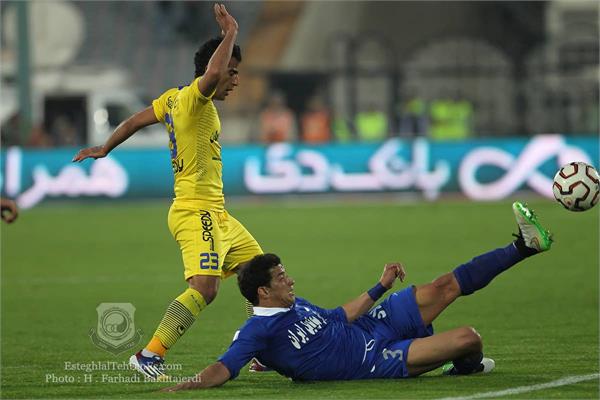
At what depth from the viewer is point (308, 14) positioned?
127 feet

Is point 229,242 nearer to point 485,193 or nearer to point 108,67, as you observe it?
point 485,193

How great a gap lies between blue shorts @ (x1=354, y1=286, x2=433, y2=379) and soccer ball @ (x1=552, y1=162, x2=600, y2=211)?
1.55 metres

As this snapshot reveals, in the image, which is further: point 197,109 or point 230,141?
point 230,141

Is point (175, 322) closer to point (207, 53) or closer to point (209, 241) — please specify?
point (209, 241)

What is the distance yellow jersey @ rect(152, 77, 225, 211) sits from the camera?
8.84m

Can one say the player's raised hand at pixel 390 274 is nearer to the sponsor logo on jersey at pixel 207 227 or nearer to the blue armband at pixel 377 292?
the blue armband at pixel 377 292

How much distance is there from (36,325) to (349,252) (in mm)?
6554

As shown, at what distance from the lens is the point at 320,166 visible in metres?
24.0

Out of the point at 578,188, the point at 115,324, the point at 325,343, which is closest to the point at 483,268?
the point at 325,343

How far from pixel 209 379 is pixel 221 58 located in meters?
2.06

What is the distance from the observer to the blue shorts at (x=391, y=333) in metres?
8.08

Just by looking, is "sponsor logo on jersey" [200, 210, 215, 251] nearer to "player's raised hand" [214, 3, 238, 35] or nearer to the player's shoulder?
the player's shoulder

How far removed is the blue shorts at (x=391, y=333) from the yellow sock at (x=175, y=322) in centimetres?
111

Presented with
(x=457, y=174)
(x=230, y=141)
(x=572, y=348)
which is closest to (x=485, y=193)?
(x=457, y=174)
